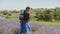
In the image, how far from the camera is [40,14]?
3.40 meters

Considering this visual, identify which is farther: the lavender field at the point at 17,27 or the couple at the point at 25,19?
the lavender field at the point at 17,27

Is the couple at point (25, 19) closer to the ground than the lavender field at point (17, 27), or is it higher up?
higher up

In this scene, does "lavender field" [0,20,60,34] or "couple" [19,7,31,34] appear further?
"lavender field" [0,20,60,34]

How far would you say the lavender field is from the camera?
2774mm

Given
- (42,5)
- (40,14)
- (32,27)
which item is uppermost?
(42,5)

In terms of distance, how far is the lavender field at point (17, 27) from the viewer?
2774 mm

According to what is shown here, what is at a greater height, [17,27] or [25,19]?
[25,19]

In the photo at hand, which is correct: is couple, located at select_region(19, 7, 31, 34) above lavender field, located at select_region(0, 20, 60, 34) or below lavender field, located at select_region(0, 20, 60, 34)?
above

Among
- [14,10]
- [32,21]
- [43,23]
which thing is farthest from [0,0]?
[43,23]

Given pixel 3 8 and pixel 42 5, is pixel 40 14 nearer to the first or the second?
pixel 42 5

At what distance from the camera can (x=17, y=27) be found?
123 inches

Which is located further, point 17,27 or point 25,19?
point 17,27

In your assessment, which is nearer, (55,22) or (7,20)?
(55,22)

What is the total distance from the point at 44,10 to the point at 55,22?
1.20 ft
